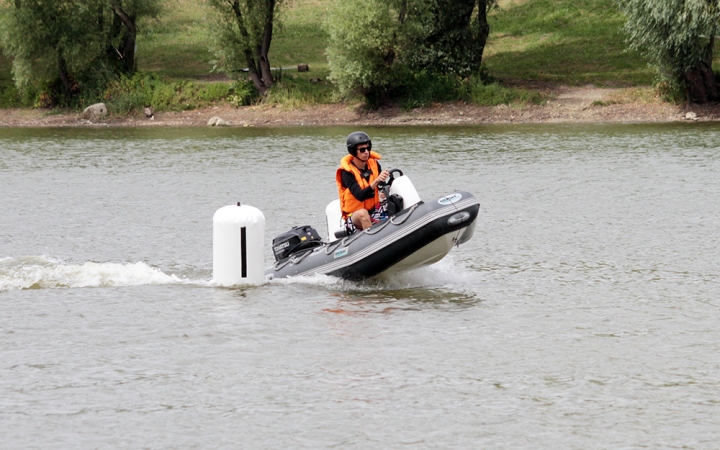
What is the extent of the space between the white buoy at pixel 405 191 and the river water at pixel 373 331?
863 mm

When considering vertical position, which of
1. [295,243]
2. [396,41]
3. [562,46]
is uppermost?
[396,41]

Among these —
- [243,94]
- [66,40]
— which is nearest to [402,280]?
[243,94]

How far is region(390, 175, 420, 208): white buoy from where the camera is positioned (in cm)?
1095

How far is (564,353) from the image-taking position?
28.1ft

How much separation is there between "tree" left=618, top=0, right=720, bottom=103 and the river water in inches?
453

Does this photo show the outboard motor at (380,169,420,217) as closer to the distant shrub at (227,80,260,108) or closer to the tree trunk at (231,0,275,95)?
the tree trunk at (231,0,275,95)

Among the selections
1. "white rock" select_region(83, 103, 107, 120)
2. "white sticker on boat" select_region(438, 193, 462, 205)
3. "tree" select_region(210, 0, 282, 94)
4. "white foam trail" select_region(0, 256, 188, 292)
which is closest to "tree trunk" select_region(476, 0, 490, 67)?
"tree" select_region(210, 0, 282, 94)

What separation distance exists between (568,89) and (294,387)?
29399 millimetres

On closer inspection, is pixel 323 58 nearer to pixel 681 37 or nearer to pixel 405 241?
pixel 681 37

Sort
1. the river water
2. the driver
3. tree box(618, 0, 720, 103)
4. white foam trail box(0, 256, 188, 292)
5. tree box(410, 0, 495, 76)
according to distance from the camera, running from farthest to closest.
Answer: tree box(410, 0, 495, 76) < tree box(618, 0, 720, 103) < white foam trail box(0, 256, 188, 292) < the driver < the river water

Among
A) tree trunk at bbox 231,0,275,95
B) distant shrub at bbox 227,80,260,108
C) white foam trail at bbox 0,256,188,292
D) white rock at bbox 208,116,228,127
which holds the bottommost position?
white rock at bbox 208,116,228,127

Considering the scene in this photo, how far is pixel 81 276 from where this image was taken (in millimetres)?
11812

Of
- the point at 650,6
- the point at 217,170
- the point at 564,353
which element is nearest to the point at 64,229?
the point at 217,170

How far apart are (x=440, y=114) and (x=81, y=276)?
79.2 ft
